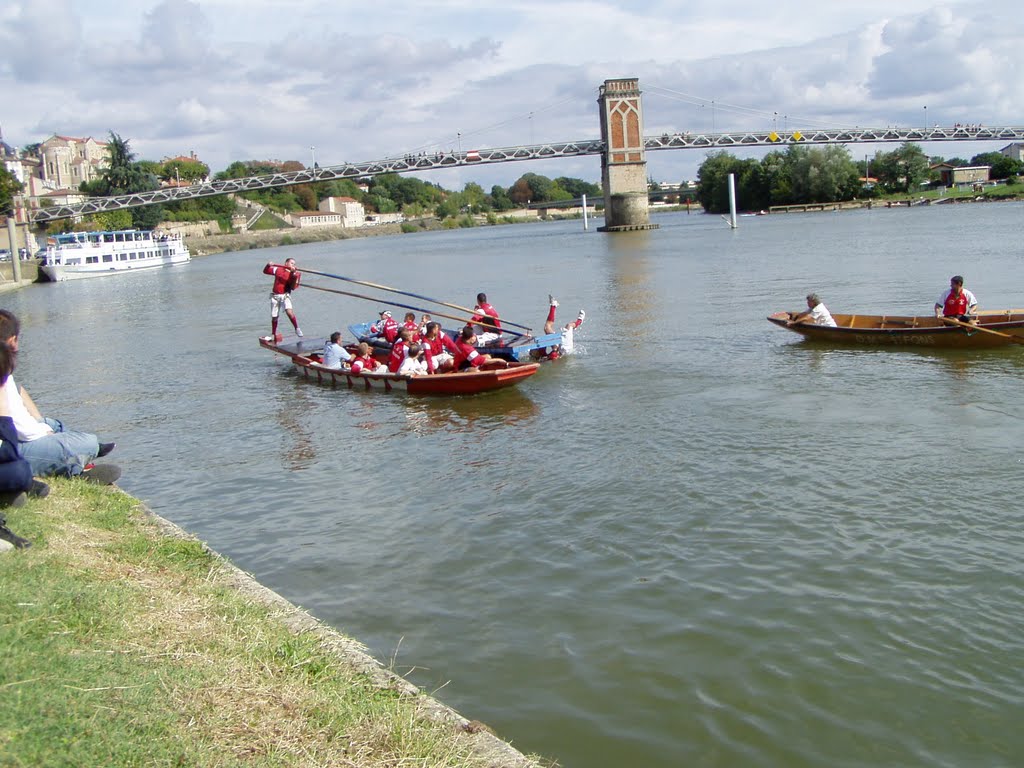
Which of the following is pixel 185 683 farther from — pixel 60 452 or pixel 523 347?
pixel 523 347

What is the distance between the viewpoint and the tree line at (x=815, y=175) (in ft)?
348

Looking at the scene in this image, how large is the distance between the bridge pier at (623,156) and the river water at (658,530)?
77015 millimetres

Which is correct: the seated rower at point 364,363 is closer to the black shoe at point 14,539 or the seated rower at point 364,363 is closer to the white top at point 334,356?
the white top at point 334,356

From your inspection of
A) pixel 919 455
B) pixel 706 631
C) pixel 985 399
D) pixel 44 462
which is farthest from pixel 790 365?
pixel 44 462

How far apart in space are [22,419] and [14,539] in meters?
2.64

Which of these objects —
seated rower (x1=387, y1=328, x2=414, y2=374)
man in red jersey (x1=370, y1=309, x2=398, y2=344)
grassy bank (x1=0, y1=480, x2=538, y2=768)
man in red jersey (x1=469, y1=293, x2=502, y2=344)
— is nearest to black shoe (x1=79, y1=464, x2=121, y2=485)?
grassy bank (x1=0, y1=480, x2=538, y2=768)

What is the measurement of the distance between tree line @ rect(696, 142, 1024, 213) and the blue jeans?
4204 inches

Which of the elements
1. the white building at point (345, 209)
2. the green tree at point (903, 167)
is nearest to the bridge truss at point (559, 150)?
the green tree at point (903, 167)

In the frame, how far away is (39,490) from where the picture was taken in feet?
25.0

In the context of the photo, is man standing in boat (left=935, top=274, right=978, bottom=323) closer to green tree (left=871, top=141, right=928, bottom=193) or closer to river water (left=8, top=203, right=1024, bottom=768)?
river water (left=8, top=203, right=1024, bottom=768)

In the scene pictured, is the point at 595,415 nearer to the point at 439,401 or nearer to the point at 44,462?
A: the point at 439,401


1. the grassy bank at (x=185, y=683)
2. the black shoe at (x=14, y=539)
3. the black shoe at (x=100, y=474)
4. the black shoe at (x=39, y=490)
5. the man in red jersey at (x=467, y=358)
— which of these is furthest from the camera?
the man in red jersey at (x=467, y=358)

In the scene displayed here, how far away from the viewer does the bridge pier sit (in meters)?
96.2

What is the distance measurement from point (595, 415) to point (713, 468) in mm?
3675
